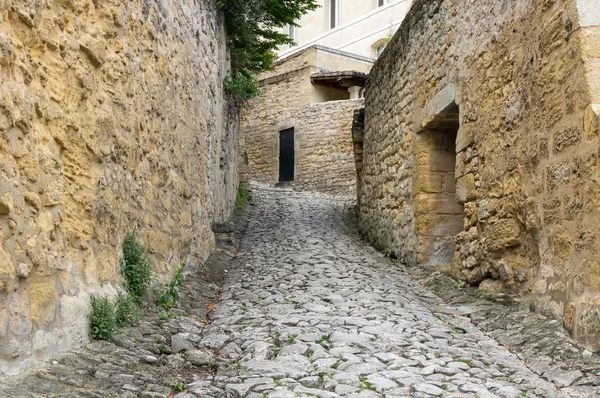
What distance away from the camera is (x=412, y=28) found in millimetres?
7273

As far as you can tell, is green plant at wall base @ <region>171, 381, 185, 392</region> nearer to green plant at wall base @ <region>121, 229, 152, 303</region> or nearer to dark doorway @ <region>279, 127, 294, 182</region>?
green plant at wall base @ <region>121, 229, 152, 303</region>

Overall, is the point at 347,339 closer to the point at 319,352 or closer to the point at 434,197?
the point at 319,352

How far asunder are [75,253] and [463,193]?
3.76 m

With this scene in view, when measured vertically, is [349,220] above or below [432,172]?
below

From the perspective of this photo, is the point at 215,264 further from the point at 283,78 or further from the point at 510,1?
the point at 283,78

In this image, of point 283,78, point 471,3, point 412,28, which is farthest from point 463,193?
point 283,78

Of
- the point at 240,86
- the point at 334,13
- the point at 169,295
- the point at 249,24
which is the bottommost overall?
Result: the point at 169,295

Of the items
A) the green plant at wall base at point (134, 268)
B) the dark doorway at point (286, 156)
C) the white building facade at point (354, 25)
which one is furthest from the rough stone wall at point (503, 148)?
the white building facade at point (354, 25)

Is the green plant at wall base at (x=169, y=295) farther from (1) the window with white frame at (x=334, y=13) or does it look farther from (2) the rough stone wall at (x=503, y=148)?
(1) the window with white frame at (x=334, y=13)

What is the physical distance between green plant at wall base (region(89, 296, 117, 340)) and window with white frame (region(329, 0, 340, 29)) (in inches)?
910

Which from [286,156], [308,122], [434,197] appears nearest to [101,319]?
[434,197]

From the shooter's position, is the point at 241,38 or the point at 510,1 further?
the point at 241,38

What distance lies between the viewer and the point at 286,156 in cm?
1705

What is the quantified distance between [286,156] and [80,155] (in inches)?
546
